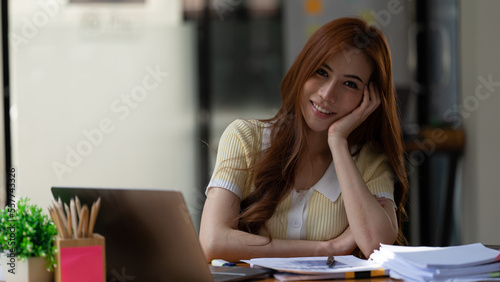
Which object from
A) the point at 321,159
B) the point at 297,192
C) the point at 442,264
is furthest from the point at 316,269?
the point at 321,159

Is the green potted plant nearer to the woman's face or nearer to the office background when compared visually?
the woman's face

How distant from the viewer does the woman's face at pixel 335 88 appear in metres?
1.87

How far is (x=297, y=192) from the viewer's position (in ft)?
6.34

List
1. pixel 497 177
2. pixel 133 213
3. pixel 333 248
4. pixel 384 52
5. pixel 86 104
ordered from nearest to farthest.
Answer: pixel 133 213
pixel 333 248
pixel 384 52
pixel 497 177
pixel 86 104

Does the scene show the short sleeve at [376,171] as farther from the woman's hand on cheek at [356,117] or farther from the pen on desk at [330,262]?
the pen on desk at [330,262]

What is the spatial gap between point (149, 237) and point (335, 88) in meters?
0.87

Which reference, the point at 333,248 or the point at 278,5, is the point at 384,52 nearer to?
the point at 333,248

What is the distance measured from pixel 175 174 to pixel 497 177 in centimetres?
187

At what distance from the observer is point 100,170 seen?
13.0 feet

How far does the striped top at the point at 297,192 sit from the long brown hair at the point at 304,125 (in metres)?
0.03

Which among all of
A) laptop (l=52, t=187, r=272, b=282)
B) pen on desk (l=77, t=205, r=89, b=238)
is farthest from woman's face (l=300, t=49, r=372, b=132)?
pen on desk (l=77, t=205, r=89, b=238)

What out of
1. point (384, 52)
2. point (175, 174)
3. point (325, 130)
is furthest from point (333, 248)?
point (175, 174)

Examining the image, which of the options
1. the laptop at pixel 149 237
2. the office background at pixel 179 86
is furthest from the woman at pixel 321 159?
the office background at pixel 179 86

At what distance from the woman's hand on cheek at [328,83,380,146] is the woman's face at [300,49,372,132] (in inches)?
0.8
